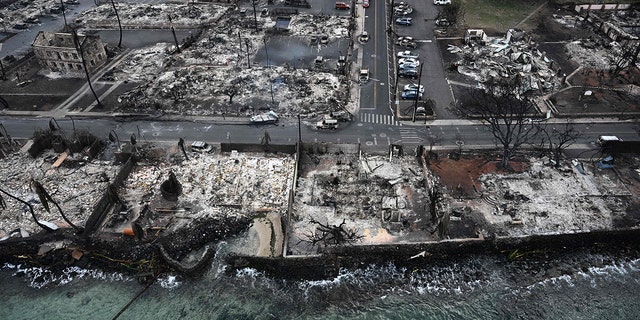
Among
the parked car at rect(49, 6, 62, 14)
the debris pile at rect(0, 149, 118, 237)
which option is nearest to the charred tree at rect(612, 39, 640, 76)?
the debris pile at rect(0, 149, 118, 237)

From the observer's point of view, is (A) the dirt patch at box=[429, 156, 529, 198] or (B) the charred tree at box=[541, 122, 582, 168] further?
(B) the charred tree at box=[541, 122, 582, 168]

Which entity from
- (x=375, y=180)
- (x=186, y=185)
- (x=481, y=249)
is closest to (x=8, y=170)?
(x=186, y=185)

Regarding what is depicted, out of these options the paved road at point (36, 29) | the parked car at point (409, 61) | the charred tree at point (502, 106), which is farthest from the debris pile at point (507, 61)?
the paved road at point (36, 29)

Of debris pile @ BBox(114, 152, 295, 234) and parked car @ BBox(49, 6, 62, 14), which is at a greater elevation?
parked car @ BBox(49, 6, 62, 14)

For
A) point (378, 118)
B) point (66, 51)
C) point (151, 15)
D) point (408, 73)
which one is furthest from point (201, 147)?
point (151, 15)

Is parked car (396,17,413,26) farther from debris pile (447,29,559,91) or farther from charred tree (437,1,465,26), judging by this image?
debris pile (447,29,559,91)

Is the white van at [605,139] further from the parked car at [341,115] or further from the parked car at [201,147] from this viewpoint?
the parked car at [201,147]
